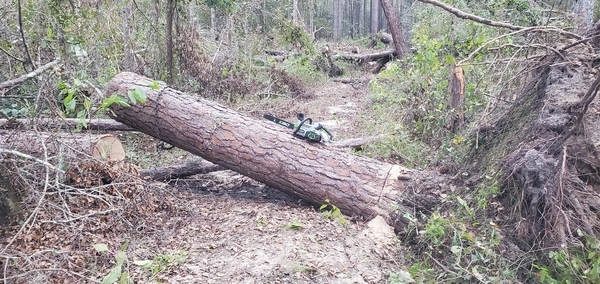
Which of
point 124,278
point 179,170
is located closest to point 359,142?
point 179,170

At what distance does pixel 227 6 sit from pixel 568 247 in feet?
20.5

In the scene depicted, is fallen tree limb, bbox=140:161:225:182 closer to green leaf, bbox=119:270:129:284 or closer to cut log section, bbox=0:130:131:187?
cut log section, bbox=0:130:131:187

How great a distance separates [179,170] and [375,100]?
209 inches

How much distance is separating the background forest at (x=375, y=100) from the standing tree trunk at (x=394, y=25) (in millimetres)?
1492

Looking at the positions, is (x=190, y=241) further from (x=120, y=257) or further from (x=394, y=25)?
(x=394, y=25)

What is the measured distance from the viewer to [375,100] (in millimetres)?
8797

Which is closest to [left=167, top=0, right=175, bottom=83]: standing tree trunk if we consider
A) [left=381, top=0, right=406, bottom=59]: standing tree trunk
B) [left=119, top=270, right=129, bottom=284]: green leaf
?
[left=119, top=270, right=129, bottom=284]: green leaf

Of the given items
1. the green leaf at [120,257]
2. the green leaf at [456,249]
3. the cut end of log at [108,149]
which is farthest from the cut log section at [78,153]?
the green leaf at [456,249]

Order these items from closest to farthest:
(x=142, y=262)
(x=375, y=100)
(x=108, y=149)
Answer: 1. (x=142, y=262)
2. (x=108, y=149)
3. (x=375, y=100)

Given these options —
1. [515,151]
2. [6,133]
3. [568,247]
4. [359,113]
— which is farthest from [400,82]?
[6,133]

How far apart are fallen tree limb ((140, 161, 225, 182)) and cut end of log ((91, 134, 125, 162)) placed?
0.61 metres

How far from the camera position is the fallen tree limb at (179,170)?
4.56 meters

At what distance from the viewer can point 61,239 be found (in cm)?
292

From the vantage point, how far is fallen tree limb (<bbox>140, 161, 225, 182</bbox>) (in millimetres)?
4562
